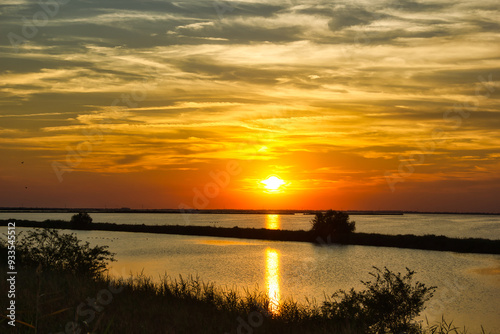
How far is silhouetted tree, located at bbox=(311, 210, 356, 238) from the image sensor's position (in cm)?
7562

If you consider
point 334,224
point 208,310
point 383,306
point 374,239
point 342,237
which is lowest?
point 208,310

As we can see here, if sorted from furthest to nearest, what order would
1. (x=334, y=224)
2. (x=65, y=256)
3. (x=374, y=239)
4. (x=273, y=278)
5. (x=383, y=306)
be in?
(x=334, y=224), (x=374, y=239), (x=273, y=278), (x=65, y=256), (x=383, y=306)

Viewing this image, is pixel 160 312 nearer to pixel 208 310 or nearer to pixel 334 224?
pixel 208 310

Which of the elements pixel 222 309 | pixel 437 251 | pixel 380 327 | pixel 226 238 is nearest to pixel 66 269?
pixel 222 309

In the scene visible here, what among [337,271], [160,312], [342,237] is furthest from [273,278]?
[342,237]

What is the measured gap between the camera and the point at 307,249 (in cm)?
6731

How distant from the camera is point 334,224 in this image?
252 feet

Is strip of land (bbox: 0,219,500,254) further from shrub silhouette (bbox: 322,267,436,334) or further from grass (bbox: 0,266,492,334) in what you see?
grass (bbox: 0,266,492,334)

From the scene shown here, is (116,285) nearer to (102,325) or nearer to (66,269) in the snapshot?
(66,269)

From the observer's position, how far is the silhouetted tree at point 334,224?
75.6 meters

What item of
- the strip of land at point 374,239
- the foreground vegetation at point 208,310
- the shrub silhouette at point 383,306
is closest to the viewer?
the foreground vegetation at point 208,310

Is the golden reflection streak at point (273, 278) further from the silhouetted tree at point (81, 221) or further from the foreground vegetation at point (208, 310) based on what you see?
the silhouetted tree at point (81, 221)

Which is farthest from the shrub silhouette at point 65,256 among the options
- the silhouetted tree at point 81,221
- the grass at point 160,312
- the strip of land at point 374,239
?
the silhouetted tree at point 81,221

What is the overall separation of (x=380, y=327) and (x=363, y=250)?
48559 mm
